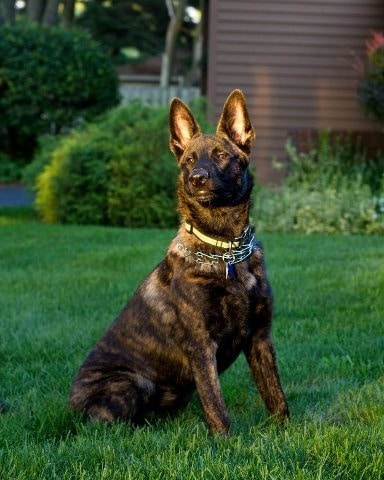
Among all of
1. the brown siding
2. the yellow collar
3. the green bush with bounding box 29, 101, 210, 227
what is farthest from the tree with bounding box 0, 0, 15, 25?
the yellow collar

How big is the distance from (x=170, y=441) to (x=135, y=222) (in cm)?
873

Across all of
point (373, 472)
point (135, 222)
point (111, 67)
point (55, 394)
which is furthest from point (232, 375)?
point (111, 67)

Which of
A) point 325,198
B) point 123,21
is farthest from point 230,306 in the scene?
point 123,21

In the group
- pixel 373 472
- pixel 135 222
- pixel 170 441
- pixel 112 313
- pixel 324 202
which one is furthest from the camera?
pixel 135 222

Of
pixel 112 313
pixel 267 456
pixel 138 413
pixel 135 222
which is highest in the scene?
pixel 267 456

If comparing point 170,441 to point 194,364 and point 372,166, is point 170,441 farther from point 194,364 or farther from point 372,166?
point 372,166

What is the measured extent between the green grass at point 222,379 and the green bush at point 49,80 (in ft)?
33.7

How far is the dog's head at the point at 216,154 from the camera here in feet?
12.9

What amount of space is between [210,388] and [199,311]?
335mm

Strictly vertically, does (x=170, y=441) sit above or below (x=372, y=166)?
above

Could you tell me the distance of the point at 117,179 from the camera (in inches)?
481

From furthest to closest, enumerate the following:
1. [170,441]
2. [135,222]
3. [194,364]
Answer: [135,222] → [194,364] → [170,441]

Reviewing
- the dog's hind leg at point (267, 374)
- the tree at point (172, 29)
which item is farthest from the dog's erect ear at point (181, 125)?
the tree at point (172, 29)

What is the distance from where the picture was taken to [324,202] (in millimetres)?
11398
